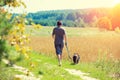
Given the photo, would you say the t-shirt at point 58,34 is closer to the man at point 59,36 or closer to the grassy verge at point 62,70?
the man at point 59,36

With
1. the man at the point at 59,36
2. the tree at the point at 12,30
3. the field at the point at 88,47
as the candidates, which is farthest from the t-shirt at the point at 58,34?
the tree at the point at 12,30

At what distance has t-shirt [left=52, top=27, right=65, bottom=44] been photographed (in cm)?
1891

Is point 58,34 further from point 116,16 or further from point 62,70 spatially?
point 116,16

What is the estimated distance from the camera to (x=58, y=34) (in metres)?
19.0

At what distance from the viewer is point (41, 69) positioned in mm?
15547

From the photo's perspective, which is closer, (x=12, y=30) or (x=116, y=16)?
(x=12, y=30)

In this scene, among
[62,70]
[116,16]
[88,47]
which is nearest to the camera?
[62,70]

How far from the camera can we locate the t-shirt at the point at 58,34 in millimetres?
18906

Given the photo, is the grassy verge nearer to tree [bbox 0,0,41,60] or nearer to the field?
the field

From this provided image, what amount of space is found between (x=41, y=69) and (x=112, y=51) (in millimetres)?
11723

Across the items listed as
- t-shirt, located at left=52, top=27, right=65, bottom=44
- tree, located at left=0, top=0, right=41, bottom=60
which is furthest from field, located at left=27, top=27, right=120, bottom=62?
tree, located at left=0, top=0, right=41, bottom=60

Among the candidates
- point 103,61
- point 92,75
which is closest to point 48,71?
point 92,75

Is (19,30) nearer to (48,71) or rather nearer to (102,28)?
(48,71)

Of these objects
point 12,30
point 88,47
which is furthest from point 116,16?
point 12,30
